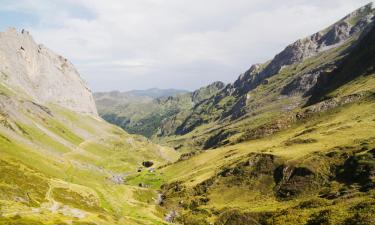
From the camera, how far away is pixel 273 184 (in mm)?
159250

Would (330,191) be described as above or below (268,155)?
below

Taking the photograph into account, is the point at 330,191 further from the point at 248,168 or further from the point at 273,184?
the point at 248,168

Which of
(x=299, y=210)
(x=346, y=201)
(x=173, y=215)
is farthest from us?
(x=173, y=215)

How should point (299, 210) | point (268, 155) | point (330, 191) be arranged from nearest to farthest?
point (299, 210) < point (330, 191) < point (268, 155)

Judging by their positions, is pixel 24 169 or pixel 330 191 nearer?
pixel 330 191

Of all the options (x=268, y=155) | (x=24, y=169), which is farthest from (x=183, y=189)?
(x=24, y=169)

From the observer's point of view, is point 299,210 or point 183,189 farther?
point 183,189

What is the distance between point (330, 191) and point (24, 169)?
119820mm

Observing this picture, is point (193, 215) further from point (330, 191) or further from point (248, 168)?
point (330, 191)

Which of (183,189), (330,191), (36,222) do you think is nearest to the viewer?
(36,222)

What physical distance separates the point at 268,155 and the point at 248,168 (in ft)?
35.0

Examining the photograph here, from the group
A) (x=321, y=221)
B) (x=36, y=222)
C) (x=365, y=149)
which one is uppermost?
(x=365, y=149)

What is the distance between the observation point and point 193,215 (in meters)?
158

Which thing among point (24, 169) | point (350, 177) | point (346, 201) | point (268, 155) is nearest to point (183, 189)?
point (268, 155)
